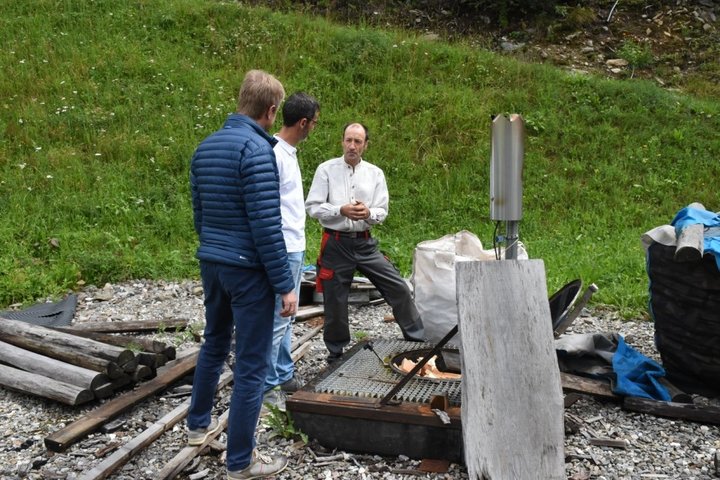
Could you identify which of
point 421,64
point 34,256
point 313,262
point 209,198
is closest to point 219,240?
point 209,198

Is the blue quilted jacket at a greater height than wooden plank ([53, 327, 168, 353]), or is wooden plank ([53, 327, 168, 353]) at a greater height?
the blue quilted jacket

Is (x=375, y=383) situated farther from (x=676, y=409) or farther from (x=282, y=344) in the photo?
(x=676, y=409)

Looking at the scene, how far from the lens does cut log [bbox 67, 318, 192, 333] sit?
661 cm

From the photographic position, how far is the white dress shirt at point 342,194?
550cm

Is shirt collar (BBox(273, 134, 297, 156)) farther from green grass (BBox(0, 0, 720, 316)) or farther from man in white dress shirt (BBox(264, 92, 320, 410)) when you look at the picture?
green grass (BBox(0, 0, 720, 316))

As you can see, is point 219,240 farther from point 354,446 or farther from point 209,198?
point 354,446

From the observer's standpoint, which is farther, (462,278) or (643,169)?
A: (643,169)

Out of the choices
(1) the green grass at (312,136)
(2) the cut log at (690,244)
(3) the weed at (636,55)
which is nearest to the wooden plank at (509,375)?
(2) the cut log at (690,244)

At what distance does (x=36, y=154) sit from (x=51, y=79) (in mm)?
2374

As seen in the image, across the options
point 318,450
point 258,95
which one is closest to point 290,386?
point 318,450

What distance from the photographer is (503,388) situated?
3650 millimetres

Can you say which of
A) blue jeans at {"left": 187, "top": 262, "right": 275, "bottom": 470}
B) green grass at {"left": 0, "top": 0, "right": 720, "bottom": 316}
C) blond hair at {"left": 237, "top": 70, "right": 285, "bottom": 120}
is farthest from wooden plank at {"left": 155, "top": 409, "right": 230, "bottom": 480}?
green grass at {"left": 0, "top": 0, "right": 720, "bottom": 316}

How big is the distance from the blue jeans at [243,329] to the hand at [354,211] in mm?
1697

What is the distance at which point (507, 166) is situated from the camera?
3.42m
